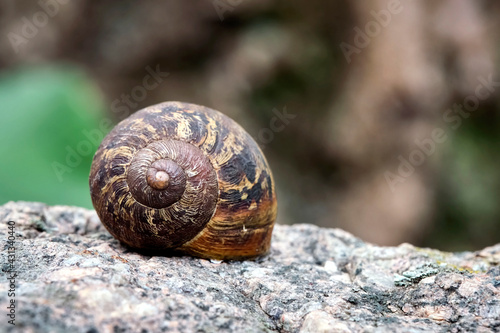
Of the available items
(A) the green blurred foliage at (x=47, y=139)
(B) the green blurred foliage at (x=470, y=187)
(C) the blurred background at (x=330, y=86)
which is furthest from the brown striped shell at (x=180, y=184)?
(B) the green blurred foliage at (x=470, y=187)

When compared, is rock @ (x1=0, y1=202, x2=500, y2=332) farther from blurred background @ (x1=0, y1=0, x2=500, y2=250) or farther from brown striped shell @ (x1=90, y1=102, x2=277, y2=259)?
blurred background @ (x1=0, y1=0, x2=500, y2=250)

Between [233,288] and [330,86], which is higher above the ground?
[330,86]

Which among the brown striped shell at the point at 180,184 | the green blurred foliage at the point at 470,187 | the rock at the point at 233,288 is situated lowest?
the rock at the point at 233,288

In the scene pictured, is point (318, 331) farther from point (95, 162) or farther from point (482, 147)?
point (482, 147)

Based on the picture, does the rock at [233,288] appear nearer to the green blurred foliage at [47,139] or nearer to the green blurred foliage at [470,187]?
the green blurred foliage at [47,139]

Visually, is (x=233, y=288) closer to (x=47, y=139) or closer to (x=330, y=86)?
(x=47, y=139)

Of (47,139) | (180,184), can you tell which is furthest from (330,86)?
(180,184)
